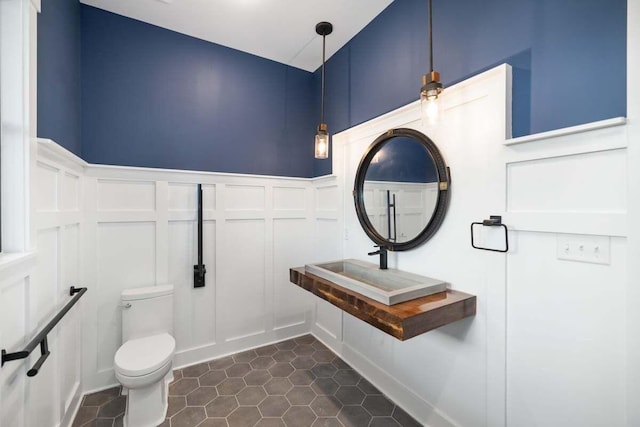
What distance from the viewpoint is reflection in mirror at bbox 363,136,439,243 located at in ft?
5.74

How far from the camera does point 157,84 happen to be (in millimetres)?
2311

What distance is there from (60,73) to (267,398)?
2.46 m

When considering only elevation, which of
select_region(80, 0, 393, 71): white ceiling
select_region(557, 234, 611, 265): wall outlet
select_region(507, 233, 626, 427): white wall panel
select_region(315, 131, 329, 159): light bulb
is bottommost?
select_region(507, 233, 626, 427): white wall panel

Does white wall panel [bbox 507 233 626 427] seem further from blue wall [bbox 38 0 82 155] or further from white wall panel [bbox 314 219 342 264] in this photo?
blue wall [bbox 38 0 82 155]

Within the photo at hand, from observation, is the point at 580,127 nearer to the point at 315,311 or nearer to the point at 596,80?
the point at 596,80

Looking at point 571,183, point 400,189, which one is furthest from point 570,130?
point 400,189

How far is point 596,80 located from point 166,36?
2891 millimetres

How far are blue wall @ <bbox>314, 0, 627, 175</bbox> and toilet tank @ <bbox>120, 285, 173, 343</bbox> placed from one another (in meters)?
2.27

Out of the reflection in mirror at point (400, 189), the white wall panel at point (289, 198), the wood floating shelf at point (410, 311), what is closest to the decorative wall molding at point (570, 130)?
the reflection in mirror at point (400, 189)

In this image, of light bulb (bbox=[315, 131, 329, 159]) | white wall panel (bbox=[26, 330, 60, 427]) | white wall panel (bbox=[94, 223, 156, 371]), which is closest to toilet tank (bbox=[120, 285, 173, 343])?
white wall panel (bbox=[94, 223, 156, 371])

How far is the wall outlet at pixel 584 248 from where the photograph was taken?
1064 millimetres

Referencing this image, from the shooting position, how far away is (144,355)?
5.86 ft

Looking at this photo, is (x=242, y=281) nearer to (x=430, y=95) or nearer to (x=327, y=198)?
(x=327, y=198)

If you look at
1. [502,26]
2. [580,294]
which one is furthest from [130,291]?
[502,26]
